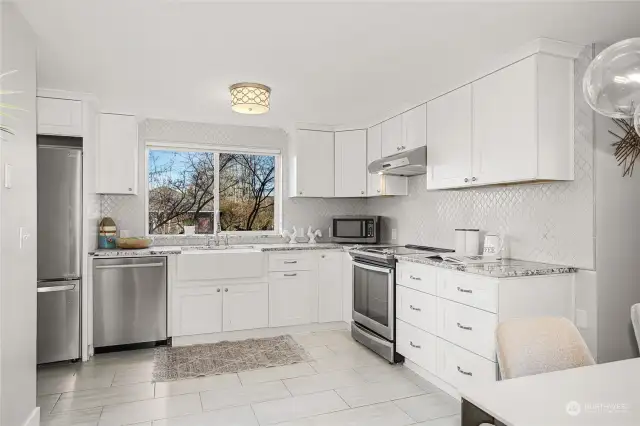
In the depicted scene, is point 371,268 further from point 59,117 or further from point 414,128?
point 59,117

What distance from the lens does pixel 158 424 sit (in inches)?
96.4

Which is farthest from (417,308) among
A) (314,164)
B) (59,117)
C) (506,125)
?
(59,117)

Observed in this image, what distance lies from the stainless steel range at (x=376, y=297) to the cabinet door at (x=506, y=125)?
1.08 m

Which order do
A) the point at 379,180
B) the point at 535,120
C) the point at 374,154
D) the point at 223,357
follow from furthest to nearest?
the point at 374,154 < the point at 379,180 < the point at 223,357 < the point at 535,120

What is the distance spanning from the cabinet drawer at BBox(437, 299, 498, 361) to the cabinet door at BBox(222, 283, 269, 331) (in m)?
1.95

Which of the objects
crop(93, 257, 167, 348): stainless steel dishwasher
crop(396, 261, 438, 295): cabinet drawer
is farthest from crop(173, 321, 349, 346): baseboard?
crop(396, 261, 438, 295): cabinet drawer

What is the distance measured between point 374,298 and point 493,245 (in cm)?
117

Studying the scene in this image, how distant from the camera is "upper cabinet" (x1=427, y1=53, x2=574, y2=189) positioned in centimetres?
253

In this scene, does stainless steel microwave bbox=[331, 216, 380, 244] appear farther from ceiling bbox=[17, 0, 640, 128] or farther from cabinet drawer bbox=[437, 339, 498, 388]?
cabinet drawer bbox=[437, 339, 498, 388]

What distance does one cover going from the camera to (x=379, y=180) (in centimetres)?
445

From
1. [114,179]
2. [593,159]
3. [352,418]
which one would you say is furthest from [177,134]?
[593,159]

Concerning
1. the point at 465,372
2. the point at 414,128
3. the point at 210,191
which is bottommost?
the point at 465,372

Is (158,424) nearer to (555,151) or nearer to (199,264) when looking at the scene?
(199,264)

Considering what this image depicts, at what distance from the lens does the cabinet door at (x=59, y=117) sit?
3.36m
